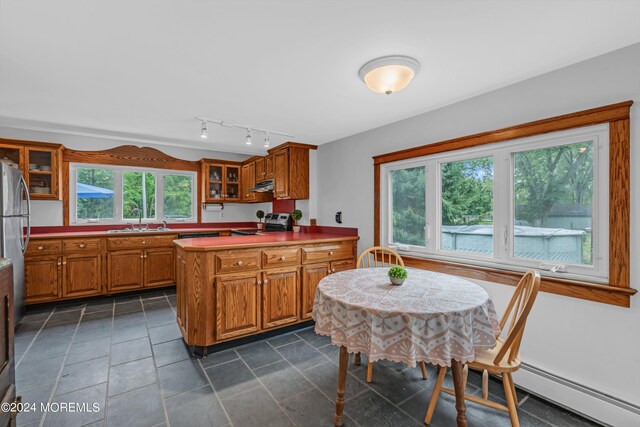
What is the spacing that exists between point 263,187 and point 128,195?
2.10 meters

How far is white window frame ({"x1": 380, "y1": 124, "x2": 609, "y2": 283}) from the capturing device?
179 cm

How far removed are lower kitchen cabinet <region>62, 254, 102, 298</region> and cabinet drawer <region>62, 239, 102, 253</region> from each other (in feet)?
0.25

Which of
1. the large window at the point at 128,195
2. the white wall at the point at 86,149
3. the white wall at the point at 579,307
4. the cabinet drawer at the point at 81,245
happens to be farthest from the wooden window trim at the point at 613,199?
the large window at the point at 128,195

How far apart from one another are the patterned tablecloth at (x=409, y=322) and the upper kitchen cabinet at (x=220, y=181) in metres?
3.83

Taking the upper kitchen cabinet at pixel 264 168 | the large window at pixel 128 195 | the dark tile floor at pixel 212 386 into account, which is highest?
the upper kitchen cabinet at pixel 264 168

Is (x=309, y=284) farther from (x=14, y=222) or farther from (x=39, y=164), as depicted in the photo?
(x=39, y=164)

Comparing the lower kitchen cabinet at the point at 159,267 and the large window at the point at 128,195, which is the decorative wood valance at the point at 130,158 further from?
the lower kitchen cabinet at the point at 159,267

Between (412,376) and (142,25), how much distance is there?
9.28ft

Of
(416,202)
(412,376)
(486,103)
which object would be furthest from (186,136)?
(412,376)

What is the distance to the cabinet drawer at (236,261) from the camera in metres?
2.52

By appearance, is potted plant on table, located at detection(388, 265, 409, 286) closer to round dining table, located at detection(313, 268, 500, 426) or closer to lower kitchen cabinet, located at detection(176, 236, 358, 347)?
round dining table, located at detection(313, 268, 500, 426)

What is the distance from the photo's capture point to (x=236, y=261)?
103 inches

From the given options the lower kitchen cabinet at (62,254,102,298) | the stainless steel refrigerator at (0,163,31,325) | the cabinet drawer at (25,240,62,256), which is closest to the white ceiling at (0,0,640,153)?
the stainless steel refrigerator at (0,163,31,325)

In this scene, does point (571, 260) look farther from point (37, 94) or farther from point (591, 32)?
point (37, 94)
